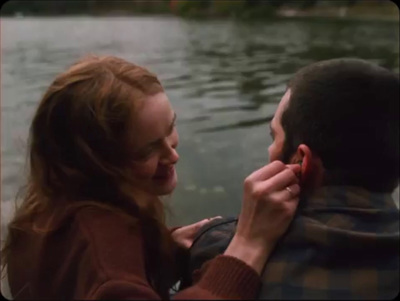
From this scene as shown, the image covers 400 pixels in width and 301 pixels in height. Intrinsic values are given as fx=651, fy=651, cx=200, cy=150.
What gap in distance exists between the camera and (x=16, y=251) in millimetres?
910

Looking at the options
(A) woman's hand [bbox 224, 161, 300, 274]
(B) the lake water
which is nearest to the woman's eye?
(A) woman's hand [bbox 224, 161, 300, 274]

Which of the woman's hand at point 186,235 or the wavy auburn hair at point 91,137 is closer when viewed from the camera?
the wavy auburn hair at point 91,137

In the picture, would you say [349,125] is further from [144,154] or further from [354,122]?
[144,154]

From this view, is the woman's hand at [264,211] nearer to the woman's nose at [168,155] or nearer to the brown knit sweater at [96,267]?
the brown knit sweater at [96,267]

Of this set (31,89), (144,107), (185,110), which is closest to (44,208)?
(144,107)

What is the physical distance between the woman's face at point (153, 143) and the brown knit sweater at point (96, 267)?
0.09 m

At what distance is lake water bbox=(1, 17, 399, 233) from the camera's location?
5.28 m

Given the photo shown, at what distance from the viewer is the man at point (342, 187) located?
72 cm

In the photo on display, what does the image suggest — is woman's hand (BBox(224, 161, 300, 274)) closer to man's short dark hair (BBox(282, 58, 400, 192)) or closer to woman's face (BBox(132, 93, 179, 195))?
man's short dark hair (BBox(282, 58, 400, 192))

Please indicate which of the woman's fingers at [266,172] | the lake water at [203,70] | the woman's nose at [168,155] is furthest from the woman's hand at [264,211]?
the lake water at [203,70]

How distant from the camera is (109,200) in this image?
→ 2.79 ft

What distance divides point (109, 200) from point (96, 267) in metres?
0.12

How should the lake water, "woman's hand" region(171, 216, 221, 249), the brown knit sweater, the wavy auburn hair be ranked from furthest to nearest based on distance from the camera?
the lake water < "woman's hand" region(171, 216, 221, 249) < the wavy auburn hair < the brown knit sweater

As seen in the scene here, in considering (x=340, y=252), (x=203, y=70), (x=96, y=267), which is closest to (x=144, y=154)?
(x=96, y=267)
